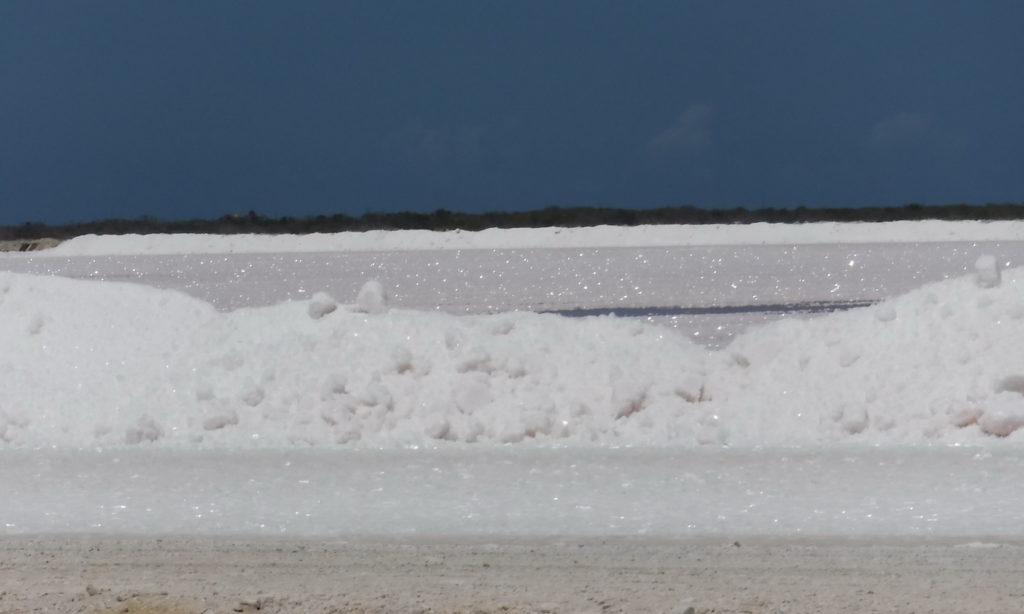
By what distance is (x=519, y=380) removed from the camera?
11.2 m

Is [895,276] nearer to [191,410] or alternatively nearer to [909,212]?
[909,212]

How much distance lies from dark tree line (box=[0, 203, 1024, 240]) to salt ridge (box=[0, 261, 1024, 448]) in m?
7.54

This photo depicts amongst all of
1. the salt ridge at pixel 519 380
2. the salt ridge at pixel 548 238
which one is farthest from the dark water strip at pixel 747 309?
the salt ridge at pixel 548 238

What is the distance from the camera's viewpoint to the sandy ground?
6.16 meters

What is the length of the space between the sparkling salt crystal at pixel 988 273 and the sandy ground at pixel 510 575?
16.4 ft

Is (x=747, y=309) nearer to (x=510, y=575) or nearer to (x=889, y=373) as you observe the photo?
(x=889, y=373)

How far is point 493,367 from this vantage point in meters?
11.3

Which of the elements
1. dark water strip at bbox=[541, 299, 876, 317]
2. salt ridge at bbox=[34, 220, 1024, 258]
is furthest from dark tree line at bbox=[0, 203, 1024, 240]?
dark water strip at bbox=[541, 299, 876, 317]

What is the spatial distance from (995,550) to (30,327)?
974 centimetres

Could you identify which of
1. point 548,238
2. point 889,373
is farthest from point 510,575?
point 548,238

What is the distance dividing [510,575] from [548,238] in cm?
1305

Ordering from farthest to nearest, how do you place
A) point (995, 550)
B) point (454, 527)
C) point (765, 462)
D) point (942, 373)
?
point (942, 373) → point (765, 462) → point (454, 527) → point (995, 550)

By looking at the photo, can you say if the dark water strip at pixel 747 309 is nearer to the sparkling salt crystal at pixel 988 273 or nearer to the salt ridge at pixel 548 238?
the sparkling salt crystal at pixel 988 273

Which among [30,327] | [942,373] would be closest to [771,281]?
[942,373]
